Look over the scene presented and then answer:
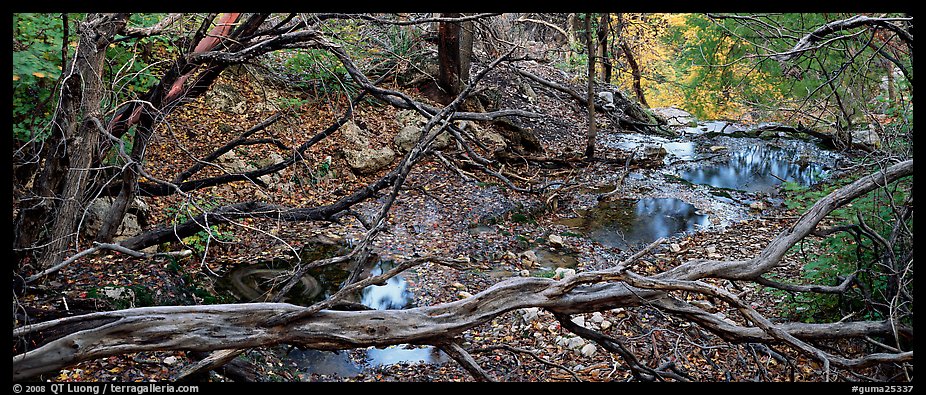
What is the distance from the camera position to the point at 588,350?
19.0 feet

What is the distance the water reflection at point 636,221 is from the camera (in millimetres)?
9164

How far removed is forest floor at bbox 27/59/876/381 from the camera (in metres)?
5.07

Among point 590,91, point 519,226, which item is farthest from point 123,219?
point 590,91

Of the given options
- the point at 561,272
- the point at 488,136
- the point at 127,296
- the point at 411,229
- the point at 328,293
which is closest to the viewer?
the point at 127,296

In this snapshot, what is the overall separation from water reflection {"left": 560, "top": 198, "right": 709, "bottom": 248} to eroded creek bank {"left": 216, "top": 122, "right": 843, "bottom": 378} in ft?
0.06

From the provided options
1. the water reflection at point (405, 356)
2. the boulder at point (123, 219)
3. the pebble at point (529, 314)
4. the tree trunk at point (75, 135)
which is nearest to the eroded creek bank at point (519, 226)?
the water reflection at point (405, 356)

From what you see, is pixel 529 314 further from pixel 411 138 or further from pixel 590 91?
pixel 590 91

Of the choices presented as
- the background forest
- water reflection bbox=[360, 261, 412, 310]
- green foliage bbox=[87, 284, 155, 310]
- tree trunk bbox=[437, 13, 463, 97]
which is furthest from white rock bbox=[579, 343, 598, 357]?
tree trunk bbox=[437, 13, 463, 97]

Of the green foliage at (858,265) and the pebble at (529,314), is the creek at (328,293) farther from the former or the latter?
the green foliage at (858,265)

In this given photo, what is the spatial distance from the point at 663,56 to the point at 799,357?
17.3 m

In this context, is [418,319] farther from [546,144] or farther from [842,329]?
[546,144]

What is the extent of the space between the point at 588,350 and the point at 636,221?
177 inches

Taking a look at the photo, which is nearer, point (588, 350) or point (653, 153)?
point (588, 350)
